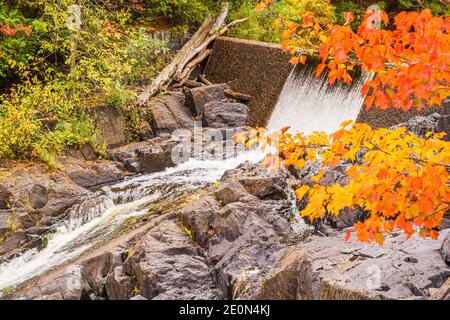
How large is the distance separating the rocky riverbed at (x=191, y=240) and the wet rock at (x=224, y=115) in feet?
5.52

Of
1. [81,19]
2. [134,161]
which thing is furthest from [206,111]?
[81,19]

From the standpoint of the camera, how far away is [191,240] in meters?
6.59

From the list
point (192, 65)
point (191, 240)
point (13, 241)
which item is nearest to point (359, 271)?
point (191, 240)

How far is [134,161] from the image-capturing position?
10.7 meters

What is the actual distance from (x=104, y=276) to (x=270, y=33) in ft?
40.4

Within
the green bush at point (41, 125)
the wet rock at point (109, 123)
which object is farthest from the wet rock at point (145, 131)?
the green bush at point (41, 125)

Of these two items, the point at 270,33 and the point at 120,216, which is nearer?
the point at 120,216

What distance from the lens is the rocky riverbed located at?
4879 mm

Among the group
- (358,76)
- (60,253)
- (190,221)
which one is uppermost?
(358,76)

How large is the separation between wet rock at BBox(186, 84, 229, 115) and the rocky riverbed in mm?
2243

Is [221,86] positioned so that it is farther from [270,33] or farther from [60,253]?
[60,253]

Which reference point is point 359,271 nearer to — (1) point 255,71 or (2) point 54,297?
(2) point 54,297

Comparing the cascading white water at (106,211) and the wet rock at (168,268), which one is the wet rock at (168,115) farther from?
the wet rock at (168,268)

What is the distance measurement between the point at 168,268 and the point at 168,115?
6931mm
